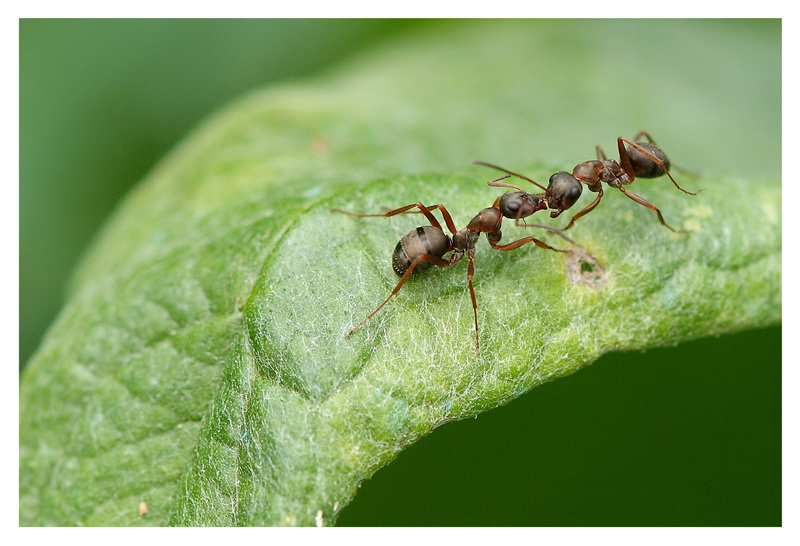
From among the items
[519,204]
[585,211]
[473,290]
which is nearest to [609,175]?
[585,211]

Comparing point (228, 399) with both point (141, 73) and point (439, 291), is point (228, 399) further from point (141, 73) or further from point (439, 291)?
point (141, 73)

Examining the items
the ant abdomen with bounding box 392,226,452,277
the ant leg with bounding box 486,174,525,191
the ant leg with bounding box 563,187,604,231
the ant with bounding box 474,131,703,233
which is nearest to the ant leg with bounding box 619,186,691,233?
the ant with bounding box 474,131,703,233

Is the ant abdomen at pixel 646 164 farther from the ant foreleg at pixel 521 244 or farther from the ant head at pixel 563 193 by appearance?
the ant foreleg at pixel 521 244

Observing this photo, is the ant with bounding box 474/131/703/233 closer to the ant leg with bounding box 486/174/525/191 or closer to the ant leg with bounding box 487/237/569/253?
the ant leg with bounding box 486/174/525/191

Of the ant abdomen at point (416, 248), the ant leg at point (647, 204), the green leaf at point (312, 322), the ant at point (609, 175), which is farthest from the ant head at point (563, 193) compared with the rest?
the ant abdomen at point (416, 248)

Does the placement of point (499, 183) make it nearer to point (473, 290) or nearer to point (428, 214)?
point (428, 214)
